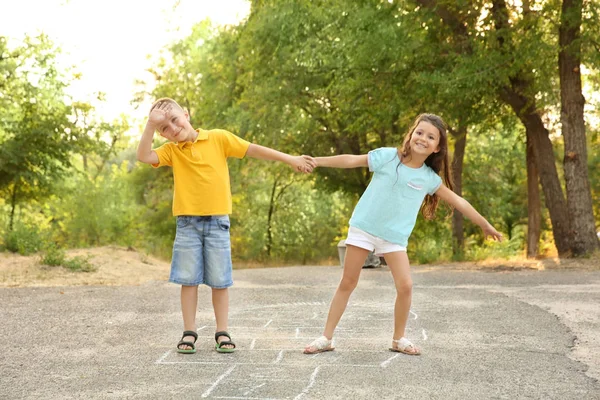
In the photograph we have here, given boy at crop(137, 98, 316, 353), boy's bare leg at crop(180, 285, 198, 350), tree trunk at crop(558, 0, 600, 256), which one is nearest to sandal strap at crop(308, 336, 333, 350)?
boy at crop(137, 98, 316, 353)

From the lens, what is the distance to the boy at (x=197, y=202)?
20.5ft

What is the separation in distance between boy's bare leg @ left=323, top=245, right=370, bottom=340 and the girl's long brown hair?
0.59m

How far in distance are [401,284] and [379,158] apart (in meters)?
0.94

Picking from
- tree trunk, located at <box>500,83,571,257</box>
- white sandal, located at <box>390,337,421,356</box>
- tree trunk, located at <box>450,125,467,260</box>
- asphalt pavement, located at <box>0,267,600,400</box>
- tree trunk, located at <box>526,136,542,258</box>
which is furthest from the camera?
tree trunk, located at <box>450,125,467,260</box>

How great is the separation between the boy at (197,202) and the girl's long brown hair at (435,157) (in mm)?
745

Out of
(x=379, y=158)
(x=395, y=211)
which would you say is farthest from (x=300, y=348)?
(x=379, y=158)

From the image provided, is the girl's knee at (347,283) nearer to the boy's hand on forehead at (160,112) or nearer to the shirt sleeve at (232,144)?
the shirt sleeve at (232,144)

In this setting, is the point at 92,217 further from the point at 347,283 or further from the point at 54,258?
the point at 347,283

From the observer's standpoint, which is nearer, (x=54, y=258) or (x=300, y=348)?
(x=300, y=348)

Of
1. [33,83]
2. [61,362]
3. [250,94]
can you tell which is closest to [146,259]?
[250,94]

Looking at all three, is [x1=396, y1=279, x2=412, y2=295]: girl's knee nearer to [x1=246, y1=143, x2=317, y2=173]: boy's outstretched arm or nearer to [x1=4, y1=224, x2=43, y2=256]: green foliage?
[x1=246, y1=143, x2=317, y2=173]: boy's outstretched arm

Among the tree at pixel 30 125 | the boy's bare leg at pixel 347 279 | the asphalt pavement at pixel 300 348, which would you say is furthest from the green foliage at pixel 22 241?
the boy's bare leg at pixel 347 279

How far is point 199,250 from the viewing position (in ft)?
20.9

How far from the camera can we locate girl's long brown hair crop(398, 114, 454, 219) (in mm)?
6293
